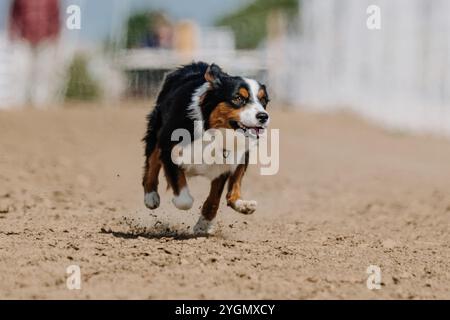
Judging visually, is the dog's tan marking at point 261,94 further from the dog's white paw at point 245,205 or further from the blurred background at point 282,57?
the blurred background at point 282,57

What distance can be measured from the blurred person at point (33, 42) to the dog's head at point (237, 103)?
43.4 ft

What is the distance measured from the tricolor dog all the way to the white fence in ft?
36.7

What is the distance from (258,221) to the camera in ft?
26.0

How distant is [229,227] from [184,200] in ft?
2.67

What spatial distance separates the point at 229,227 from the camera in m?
7.37

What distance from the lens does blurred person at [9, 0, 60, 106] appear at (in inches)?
760

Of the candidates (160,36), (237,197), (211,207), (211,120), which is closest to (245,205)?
(237,197)

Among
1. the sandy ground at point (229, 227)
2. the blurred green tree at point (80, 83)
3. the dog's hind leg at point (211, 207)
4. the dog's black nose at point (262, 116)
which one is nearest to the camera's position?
the sandy ground at point (229, 227)

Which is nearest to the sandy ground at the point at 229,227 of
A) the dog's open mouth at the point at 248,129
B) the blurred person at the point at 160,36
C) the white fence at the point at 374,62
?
the dog's open mouth at the point at 248,129

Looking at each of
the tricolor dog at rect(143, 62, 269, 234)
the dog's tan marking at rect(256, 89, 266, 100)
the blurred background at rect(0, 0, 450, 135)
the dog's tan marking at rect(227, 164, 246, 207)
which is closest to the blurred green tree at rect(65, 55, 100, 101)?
the blurred background at rect(0, 0, 450, 135)

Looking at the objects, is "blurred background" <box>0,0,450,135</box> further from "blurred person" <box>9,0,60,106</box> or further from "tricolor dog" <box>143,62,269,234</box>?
"tricolor dog" <box>143,62,269,234</box>

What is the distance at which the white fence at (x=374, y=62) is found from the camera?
17.8 m

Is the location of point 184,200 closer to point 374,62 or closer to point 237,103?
point 237,103

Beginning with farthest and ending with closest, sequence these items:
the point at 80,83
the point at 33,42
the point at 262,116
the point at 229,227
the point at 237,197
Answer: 1. the point at 80,83
2. the point at 33,42
3. the point at 229,227
4. the point at 237,197
5. the point at 262,116
